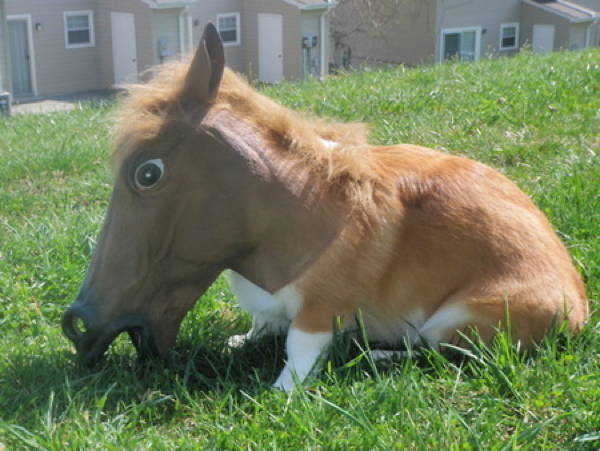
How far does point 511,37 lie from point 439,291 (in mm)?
32662

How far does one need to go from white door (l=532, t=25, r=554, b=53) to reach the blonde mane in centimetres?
3177

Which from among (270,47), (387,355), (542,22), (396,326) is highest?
(542,22)

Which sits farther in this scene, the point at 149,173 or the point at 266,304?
the point at 266,304

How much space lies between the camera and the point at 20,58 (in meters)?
26.0

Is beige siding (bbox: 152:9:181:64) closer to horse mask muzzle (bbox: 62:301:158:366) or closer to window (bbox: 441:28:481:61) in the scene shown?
window (bbox: 441:28:481:61)

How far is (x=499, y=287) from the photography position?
305cm

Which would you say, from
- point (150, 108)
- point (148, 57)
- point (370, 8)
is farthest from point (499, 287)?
point (370, 8)

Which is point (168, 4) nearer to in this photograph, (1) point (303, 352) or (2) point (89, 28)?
(2) point (89, 28)

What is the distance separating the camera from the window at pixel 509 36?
33.3m

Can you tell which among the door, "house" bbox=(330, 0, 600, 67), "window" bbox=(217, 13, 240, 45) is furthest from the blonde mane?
"house" bbox=(330, 0, 600, 67)

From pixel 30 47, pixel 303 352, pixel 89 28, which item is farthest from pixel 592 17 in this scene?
pixel 303 352

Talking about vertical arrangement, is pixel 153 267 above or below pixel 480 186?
below

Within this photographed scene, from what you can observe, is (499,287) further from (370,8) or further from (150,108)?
(370,8)

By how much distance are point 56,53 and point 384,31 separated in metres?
13.0
